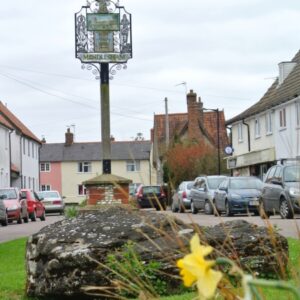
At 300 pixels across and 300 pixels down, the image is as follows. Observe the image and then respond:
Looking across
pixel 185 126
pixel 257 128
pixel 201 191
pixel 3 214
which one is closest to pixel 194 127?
pixel 185 126

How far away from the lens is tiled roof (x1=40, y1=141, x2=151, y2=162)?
10075cm

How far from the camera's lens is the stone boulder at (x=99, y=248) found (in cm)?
766

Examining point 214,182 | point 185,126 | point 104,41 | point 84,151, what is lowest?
point 214,182

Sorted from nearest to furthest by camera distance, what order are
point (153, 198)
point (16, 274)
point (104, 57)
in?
1. point (153, 198)
2. point (16, 274)
3. point (104, 57)

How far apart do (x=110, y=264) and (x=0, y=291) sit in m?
2.18

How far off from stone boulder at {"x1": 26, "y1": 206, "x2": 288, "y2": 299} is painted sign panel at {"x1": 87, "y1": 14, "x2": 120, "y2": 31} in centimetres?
1371

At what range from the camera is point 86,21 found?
21.9 meters

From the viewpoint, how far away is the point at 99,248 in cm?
779

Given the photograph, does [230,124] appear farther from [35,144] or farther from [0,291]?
[0,291]

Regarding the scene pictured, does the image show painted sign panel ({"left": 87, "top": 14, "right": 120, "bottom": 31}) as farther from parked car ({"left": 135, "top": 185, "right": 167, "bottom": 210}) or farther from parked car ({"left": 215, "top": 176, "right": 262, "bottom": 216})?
parked car ({"left": 215, "top": 176, "right": 262, "bottom": 216})

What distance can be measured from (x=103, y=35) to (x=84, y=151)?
81.3 metres

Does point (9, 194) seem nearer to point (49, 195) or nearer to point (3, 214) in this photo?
point (3, 214)

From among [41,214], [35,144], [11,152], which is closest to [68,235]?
[41,214]

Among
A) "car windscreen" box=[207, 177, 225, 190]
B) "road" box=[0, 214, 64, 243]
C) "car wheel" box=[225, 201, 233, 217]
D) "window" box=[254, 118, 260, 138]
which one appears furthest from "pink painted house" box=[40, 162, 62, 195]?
"car wheel" box=[225, 201, 233, 217]
